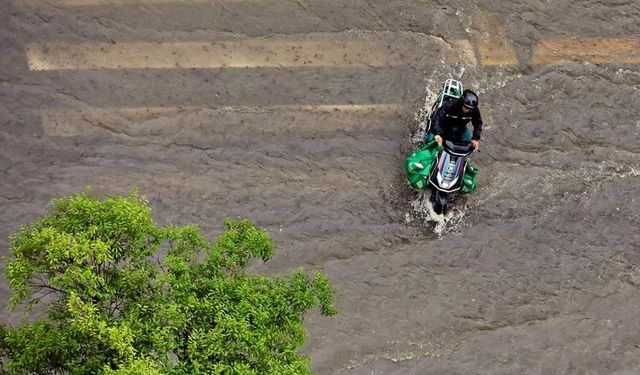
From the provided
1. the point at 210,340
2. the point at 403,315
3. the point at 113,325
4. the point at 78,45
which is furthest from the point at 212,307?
the point at 78,45

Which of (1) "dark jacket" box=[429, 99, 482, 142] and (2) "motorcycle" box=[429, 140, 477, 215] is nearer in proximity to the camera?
(1) "dark jacket" box=[429, 99, 482, 142]

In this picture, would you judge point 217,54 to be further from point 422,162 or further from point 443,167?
point 443,167

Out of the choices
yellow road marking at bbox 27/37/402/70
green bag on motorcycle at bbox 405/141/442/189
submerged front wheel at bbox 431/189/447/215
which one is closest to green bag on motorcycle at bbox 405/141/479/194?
green bag on motorcycle at bbox 405/141/442/189

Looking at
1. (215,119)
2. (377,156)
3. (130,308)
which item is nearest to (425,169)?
(377,156)

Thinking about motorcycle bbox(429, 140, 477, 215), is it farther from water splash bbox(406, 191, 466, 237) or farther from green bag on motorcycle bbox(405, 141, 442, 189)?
water splash bbox(406, 191, 466, 237)

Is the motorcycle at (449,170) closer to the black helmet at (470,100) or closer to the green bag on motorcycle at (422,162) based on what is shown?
the green bag on motorcycle at (422,162)

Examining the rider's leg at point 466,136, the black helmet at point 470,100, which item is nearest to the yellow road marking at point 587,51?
the rider's leg at point 466,136

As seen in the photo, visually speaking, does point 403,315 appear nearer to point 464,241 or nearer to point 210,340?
point 464,241
